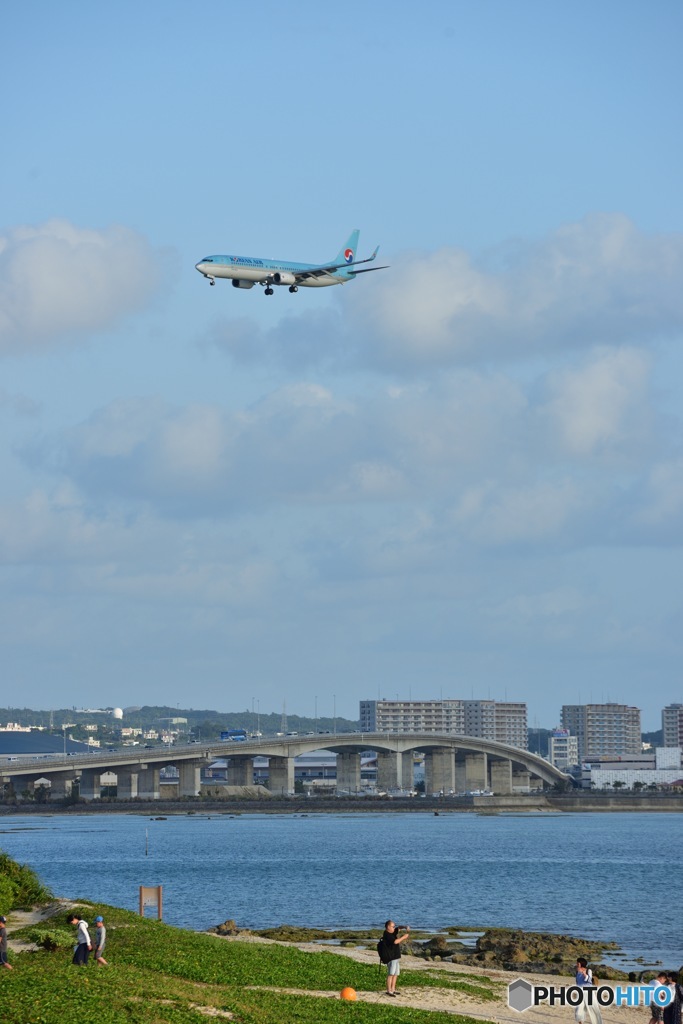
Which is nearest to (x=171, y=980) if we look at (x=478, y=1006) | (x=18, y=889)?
(x=478, y=1006)

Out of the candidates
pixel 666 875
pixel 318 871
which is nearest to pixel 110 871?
pixel 318 871

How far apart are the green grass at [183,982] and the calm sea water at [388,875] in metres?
16.0

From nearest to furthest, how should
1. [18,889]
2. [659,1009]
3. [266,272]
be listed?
[659,1009], [18,889], [266,272]

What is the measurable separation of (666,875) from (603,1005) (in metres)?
59.1

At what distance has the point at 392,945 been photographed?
33312 millimetres

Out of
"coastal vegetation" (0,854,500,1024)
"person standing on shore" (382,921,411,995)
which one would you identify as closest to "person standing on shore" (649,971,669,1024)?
"coastal vegetation" (0,854,500,1024)

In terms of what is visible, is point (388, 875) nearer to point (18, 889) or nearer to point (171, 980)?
point (18, 889)

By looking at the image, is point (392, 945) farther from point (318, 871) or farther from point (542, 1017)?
point (318, 871)

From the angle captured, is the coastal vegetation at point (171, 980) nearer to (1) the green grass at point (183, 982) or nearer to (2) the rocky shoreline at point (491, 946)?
(1) the green grass at point (183, 982)

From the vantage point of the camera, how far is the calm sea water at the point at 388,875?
66000mm

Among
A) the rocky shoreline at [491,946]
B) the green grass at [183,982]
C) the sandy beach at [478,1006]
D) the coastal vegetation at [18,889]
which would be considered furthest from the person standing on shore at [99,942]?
the rocky shoreline at [491,946]

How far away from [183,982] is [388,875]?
6364cm

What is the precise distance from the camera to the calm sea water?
66000 millimetres

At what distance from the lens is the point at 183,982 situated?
3081 centimetres
